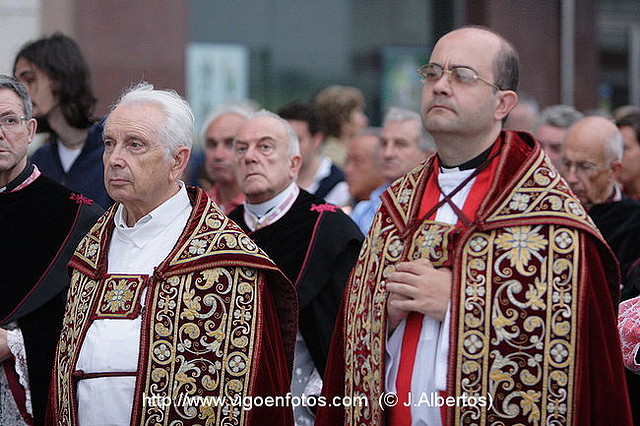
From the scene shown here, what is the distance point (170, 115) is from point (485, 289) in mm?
1508

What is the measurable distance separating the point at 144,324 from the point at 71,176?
6.80ft

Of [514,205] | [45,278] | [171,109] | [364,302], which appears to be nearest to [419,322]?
[364,302]

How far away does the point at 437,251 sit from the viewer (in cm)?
390

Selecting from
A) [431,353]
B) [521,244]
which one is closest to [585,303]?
[521,244]

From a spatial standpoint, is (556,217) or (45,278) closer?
(556,217)

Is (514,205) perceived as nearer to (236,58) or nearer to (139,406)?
(139,406)

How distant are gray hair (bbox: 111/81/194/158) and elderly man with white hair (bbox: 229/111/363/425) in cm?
120

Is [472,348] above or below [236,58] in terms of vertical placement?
below

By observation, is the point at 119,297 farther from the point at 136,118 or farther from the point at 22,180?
the point at 22,180

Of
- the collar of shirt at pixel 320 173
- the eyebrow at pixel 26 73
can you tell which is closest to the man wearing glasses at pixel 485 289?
the eyebrow at pixel 26 73

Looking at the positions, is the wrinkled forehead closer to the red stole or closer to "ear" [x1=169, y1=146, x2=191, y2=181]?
the red stole

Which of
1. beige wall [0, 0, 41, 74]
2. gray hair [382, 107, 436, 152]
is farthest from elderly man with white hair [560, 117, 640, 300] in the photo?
beige wall [0, 0, 41, 74]

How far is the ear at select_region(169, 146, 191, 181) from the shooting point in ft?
14.5

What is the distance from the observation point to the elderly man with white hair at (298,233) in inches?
212
